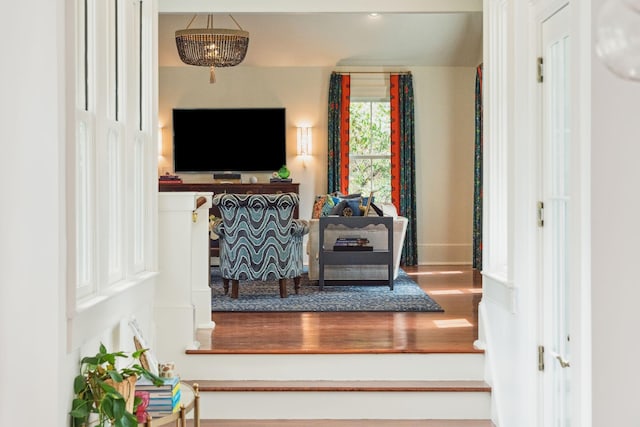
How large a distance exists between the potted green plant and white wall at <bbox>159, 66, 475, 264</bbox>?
25.9 ft

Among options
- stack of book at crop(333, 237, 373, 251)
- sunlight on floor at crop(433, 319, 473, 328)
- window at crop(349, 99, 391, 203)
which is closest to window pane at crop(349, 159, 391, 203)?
window at crop(349, 99, 391, 203)

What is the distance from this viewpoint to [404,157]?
420 inches

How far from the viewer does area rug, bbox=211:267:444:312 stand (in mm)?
6531

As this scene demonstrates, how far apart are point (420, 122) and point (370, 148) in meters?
0.75

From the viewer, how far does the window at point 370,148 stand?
35.4ft

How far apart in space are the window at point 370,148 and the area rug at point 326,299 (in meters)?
2.63

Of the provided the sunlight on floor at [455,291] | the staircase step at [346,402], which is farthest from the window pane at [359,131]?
the staircase step at [346,402]

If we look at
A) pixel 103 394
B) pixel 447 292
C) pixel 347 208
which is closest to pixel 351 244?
pixel 347 208
